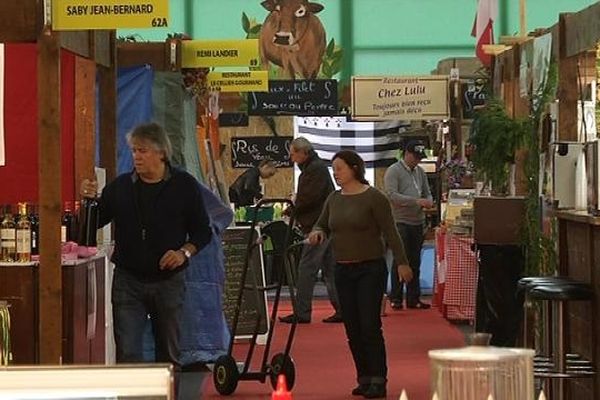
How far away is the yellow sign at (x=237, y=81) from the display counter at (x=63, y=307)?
4871 mm

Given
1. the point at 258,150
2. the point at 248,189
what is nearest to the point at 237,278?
the point at 248,189

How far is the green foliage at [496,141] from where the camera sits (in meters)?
9.79

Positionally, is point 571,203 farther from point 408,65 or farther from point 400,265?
point 408,65

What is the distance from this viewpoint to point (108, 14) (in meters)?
6.16

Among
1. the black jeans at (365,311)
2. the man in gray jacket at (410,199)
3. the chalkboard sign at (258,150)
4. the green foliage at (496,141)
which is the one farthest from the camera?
the chalkboard sign at (258,150)

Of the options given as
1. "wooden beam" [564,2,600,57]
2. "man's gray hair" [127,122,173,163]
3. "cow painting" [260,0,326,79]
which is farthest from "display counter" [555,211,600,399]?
"cow painting" [260,0,326,79]

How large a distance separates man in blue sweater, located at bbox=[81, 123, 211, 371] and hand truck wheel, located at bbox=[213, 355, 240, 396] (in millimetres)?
1817

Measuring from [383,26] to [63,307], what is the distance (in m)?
13.9

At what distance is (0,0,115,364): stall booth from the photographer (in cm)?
607

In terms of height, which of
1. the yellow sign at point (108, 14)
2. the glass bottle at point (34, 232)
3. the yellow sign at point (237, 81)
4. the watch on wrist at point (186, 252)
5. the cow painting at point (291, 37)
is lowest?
the watch on wrist at point (186, 252)

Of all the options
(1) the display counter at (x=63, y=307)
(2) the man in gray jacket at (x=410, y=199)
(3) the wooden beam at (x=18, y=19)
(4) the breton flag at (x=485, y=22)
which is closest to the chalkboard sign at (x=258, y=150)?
(2) the man in gray jacket at (x=410, y=199)

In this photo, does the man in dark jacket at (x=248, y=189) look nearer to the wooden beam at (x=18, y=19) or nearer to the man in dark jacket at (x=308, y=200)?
the man in dark jacket at (x=308, y=200)

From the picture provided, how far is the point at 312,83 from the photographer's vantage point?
1733 centimetres

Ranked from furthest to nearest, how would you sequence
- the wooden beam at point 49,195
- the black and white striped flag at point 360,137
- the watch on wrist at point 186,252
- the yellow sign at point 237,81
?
the black and white striped flag at point 360,137, the yellow sign at point 237,81, the watch on wrist at point 186,252, the wooden beam at point 49,195
